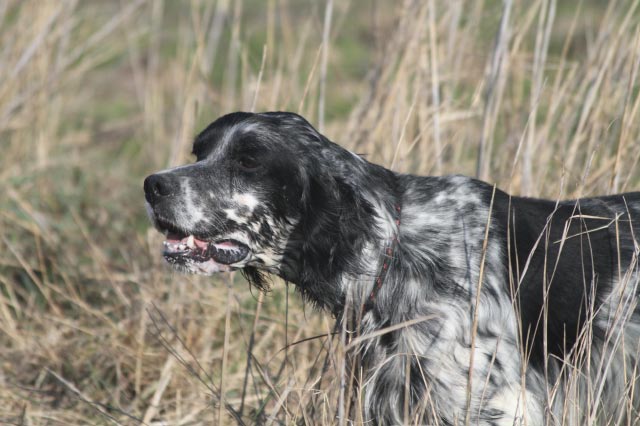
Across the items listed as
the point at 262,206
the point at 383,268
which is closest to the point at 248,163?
the point at 262,206

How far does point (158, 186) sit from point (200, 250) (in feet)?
0.83

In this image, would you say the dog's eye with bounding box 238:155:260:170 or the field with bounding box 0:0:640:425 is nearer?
the dog's eye with bounding box 238:155:260:170

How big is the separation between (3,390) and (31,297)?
0.86m

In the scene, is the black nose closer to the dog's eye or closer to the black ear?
the dog's eye

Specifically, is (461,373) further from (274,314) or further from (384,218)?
(274,314)

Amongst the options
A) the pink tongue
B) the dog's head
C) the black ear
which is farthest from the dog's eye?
the pink tongue

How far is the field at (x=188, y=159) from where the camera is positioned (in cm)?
394

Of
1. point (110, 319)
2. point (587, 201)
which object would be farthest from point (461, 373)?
point (110, 319)

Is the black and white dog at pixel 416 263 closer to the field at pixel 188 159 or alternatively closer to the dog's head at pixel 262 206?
the dog's head at pixel 262 206

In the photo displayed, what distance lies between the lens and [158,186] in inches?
121

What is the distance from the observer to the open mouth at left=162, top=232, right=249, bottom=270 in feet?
10.2

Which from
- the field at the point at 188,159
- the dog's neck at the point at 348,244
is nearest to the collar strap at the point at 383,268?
the dog's neck at the point at 348,244

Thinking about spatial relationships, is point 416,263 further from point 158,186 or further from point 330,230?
point 158,186

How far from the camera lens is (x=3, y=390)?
4.04 metres
